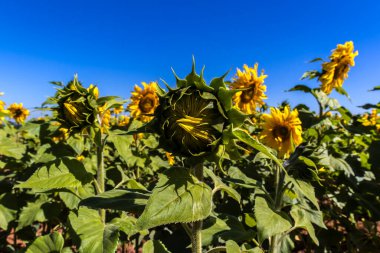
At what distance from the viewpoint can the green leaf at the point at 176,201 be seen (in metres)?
0.95

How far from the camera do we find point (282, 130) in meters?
2.90

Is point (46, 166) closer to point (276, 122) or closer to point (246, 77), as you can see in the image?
point (276, 122)

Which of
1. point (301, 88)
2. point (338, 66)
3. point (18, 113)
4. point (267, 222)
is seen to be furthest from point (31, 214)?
point (18, 113)

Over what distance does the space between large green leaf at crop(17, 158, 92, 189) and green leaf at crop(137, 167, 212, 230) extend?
84 cm

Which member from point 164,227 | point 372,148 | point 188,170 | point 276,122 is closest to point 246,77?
point 276,122

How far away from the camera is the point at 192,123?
1.01m

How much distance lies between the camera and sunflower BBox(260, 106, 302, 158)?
2867 millimetres

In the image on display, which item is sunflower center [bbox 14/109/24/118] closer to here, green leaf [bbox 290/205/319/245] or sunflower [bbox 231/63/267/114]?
sunflower [bbox 231/63/267/114]

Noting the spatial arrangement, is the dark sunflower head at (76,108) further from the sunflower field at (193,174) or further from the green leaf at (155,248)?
the green leaf at (155,248)

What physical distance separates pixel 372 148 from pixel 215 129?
8.90ft

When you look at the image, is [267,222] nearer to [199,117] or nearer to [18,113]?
[199,117]

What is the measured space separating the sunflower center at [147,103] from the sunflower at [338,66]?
6.52 feet

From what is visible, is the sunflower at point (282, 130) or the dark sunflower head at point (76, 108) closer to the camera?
the dark sunflower head at point (76, 108)

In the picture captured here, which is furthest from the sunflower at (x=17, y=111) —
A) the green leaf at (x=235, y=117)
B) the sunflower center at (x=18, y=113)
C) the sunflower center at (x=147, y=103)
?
the green leaf at (x=235, y=117)
